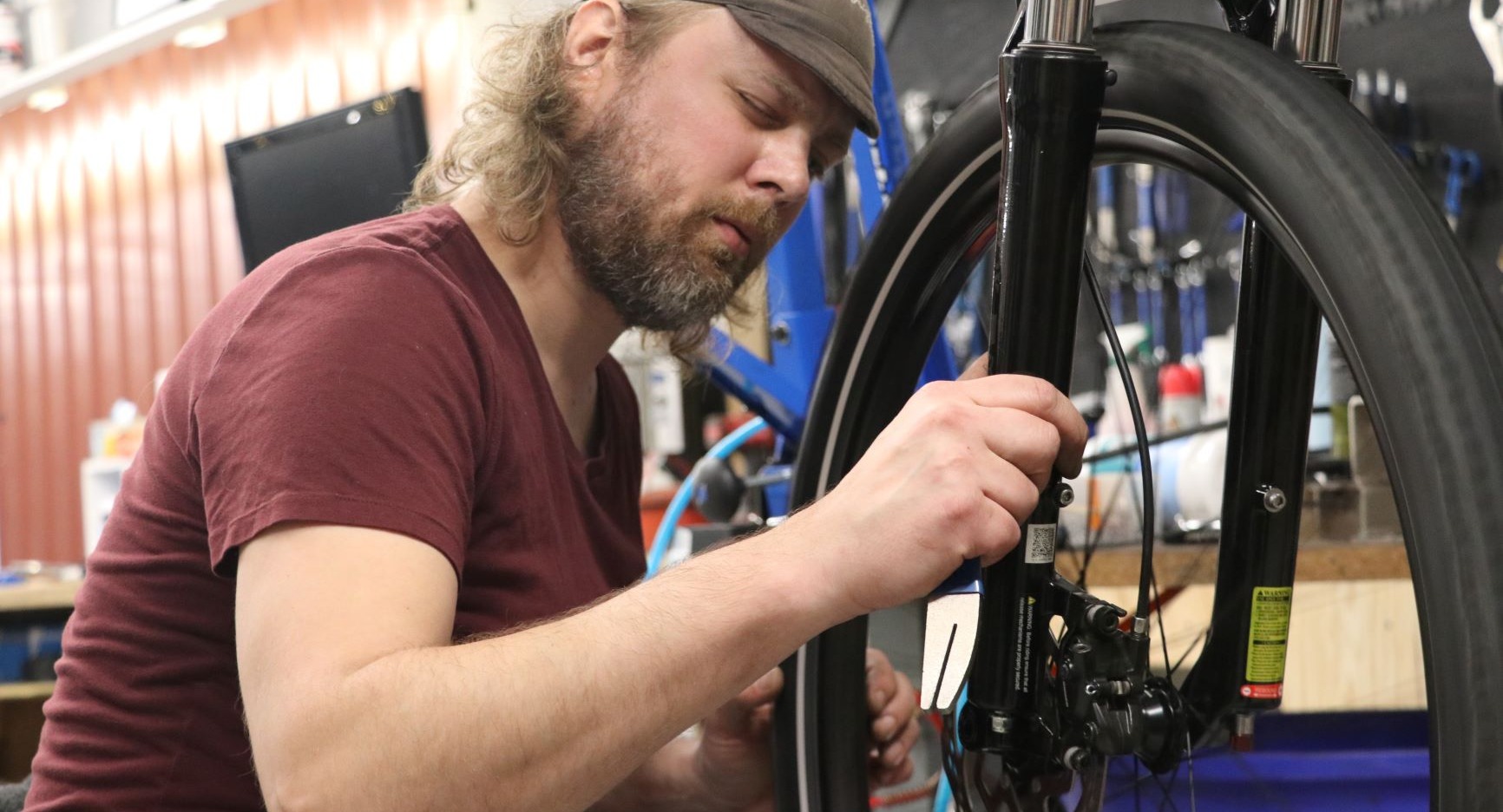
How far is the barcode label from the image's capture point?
674mm

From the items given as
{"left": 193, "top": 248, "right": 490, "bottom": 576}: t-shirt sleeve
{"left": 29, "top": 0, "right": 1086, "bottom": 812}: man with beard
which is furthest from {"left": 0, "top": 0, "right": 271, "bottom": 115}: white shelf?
{"left": 193, "top": 248, "right": 490, "bottom": 576}: t-shirt sleeve

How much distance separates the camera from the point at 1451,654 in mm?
473

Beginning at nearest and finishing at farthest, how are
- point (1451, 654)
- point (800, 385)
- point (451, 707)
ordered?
point (1451, 654)
point (451, 707)
point (800, 385)

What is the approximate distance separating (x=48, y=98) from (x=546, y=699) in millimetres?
5622

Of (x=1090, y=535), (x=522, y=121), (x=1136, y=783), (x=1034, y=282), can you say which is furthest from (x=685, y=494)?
(x=1034, y=282)

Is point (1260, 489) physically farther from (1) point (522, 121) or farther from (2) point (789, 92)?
(1) point (522, 121)

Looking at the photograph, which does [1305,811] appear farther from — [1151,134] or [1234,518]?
[1151,134]

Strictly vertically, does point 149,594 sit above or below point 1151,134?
below

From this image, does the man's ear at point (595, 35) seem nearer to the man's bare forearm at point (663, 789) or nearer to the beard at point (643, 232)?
the beard at point (643, 232)

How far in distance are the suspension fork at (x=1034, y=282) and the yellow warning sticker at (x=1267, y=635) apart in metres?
0.13

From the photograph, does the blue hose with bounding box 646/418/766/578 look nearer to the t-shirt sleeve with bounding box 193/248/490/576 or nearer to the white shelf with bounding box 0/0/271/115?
the t-shirt sleeve with bounding box 193/248/490/576

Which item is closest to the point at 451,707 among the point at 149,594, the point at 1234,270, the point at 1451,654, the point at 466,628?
the point at 466,628

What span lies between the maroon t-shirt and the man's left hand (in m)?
0.19

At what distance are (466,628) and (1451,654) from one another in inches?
22.7
